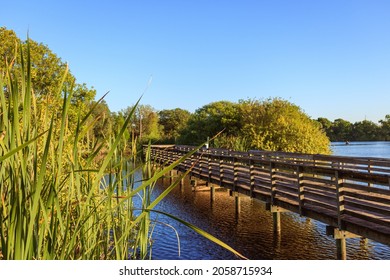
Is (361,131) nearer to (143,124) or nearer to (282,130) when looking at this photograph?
(143,124)

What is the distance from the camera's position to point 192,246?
9633 mm

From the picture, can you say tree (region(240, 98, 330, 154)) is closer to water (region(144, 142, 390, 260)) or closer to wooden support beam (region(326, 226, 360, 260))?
water (region(144, 142, 390, 260))

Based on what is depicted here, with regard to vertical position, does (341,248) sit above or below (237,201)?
below

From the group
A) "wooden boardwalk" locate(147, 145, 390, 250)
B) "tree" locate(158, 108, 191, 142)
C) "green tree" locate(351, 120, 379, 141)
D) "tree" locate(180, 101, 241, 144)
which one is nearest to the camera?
"wooden boardwalk" locate(147, 145, 390, 250)

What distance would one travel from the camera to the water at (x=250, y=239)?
29.2ft

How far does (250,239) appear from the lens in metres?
10.2

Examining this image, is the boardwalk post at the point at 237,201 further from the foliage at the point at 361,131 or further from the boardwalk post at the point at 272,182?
the foliage at the point at 361,131

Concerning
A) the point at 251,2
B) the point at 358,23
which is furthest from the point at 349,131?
the point at 251,2

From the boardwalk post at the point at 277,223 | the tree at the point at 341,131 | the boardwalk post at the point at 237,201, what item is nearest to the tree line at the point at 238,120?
the boardwalk post at the point at 237,201

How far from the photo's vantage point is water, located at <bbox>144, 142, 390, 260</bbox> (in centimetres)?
890

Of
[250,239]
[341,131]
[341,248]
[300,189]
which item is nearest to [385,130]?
[341,131]

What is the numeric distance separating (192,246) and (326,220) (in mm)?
3305

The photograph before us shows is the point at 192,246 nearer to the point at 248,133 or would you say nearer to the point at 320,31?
the point at 320,31

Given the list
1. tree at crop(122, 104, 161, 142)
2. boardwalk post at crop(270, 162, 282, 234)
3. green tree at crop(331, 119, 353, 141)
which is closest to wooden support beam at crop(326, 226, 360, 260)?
boardwalk post at crop(270, 162, 282, 234)
